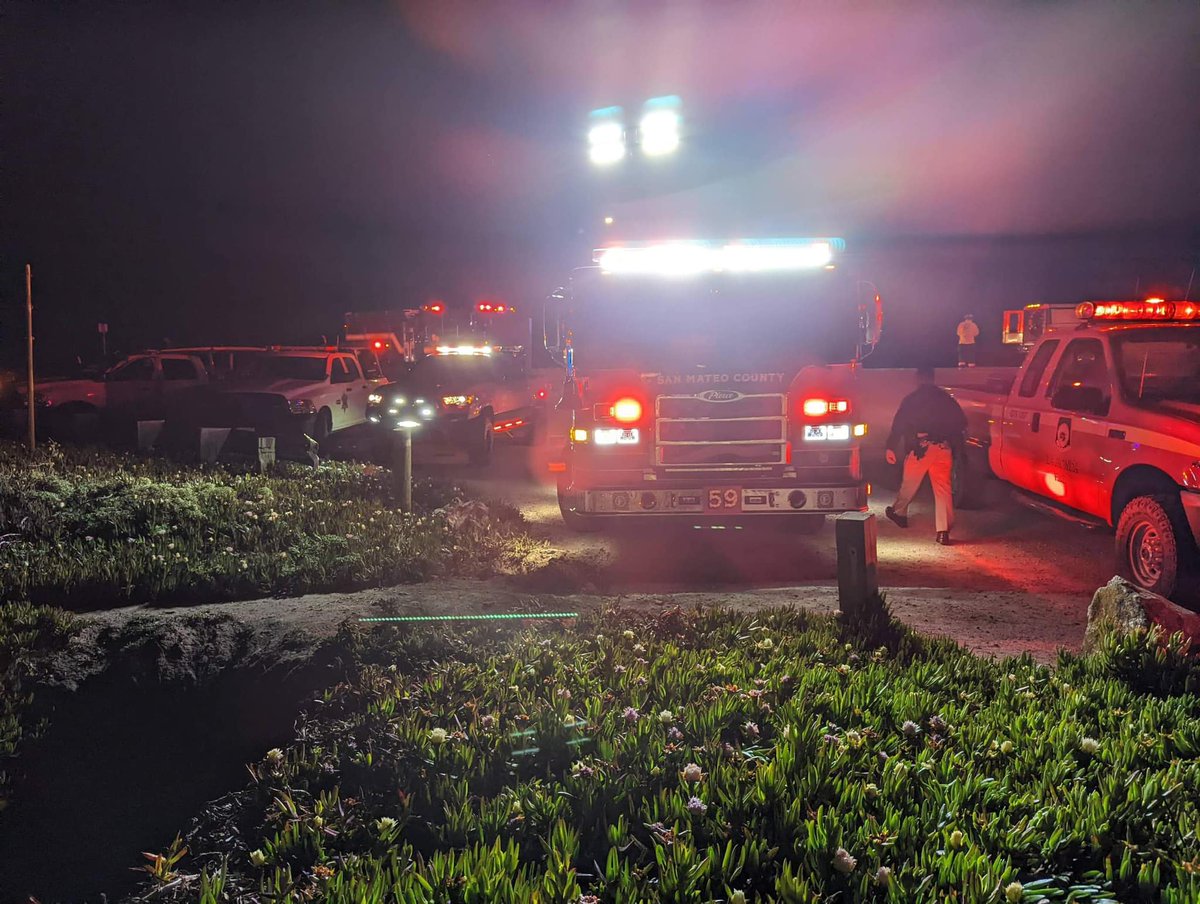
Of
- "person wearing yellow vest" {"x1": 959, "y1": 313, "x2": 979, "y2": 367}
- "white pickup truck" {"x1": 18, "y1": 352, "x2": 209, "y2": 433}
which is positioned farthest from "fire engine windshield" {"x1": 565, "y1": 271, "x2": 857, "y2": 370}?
"person wearing yellow vest" {"x1": 959, "y1": 313, "x2": 979, "y2": 367}

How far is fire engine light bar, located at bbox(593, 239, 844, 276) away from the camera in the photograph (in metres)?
9.75

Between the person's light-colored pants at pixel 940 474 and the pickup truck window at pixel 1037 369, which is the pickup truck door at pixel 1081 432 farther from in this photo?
the person's light-colored pants at pixel 940 474

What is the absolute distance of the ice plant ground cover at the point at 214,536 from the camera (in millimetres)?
7461

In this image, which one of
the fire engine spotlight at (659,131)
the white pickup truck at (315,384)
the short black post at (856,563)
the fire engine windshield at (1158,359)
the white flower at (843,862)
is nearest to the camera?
the white flower at (843,862)

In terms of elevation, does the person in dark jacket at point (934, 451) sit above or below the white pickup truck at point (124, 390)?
below

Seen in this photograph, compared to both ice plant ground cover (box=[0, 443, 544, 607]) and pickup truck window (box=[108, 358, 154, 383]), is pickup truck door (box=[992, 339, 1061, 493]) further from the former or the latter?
pickup truck window (box=[108, 358, 154, 383])

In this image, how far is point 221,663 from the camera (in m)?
5.82

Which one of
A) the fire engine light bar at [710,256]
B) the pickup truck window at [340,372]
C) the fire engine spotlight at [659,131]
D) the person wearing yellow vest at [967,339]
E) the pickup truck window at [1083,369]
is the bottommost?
the pickup truck window at [1083,369]

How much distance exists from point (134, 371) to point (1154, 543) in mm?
17673

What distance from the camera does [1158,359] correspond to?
8391mm

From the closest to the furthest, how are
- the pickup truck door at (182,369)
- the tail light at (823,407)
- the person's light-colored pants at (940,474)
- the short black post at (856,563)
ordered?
the short black post at (856,563) → the tail light at (823,407) → the person's light-colored pants at (940,474) → the pickup truck door at (182,369)

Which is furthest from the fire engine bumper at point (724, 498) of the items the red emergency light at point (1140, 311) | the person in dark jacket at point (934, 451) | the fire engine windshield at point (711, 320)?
the red emergency light at point (1140, 311)

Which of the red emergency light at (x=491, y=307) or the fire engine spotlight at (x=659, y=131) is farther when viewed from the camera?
the red emergency light at (x=491, y=307)

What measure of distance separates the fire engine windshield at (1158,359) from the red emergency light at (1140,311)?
19 cm
